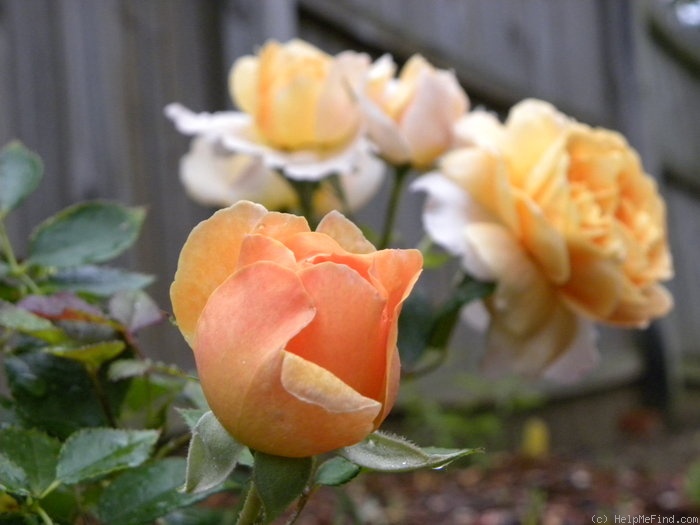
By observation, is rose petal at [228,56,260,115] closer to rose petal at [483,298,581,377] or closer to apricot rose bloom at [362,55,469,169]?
apricot rose bloom at [362,55,469,169]

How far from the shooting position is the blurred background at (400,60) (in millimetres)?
1649

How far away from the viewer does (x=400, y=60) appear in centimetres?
248

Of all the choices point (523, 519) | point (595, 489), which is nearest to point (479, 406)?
point (595, 489)

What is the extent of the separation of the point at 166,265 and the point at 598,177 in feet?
4.14

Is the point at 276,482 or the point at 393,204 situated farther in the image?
the point at 393,204

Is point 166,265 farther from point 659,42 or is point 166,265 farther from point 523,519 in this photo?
point 659,42

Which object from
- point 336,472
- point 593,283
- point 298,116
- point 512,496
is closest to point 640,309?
point 593,283

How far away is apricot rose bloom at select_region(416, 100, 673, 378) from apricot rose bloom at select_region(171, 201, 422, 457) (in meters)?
0.36

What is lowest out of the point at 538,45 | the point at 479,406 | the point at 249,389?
the point at 479,406

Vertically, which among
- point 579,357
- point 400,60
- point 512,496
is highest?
point 579,357

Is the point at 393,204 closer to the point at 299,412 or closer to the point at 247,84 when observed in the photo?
the point at 247,84

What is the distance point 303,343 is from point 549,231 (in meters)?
0.38

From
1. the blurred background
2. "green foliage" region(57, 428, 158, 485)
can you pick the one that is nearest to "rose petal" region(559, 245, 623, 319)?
"green foliage" region(57, 428, 158, 485)

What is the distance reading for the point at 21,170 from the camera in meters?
0.53
